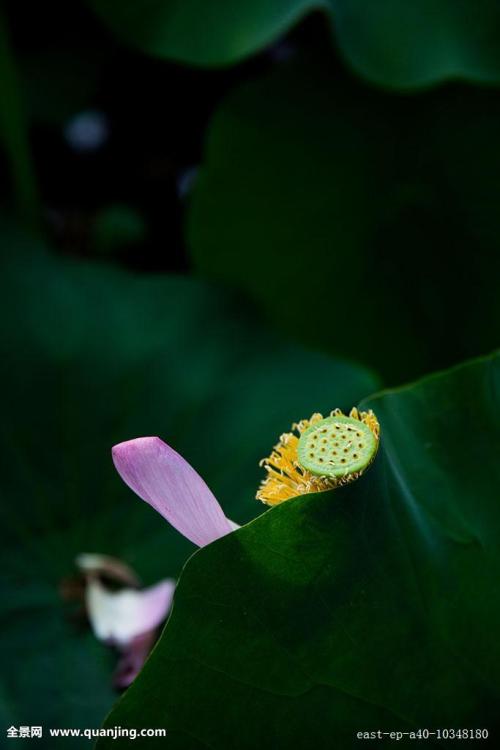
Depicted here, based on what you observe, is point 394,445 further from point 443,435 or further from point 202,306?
point 202,306

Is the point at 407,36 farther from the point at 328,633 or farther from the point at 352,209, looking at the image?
the point at 328,633

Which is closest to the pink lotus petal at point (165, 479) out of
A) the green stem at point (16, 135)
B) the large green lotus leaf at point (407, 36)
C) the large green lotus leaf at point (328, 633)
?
the large green lotus leaf at point (328, 633)

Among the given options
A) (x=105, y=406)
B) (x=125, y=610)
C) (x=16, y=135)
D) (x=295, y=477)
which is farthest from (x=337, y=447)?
(x=16, y=135)

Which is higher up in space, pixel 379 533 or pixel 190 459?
pixel 379 533

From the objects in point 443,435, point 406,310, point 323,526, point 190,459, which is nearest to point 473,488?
point 443,435

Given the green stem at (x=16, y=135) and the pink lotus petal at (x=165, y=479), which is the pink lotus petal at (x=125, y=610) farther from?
the green stem at (x=16, y=135)
